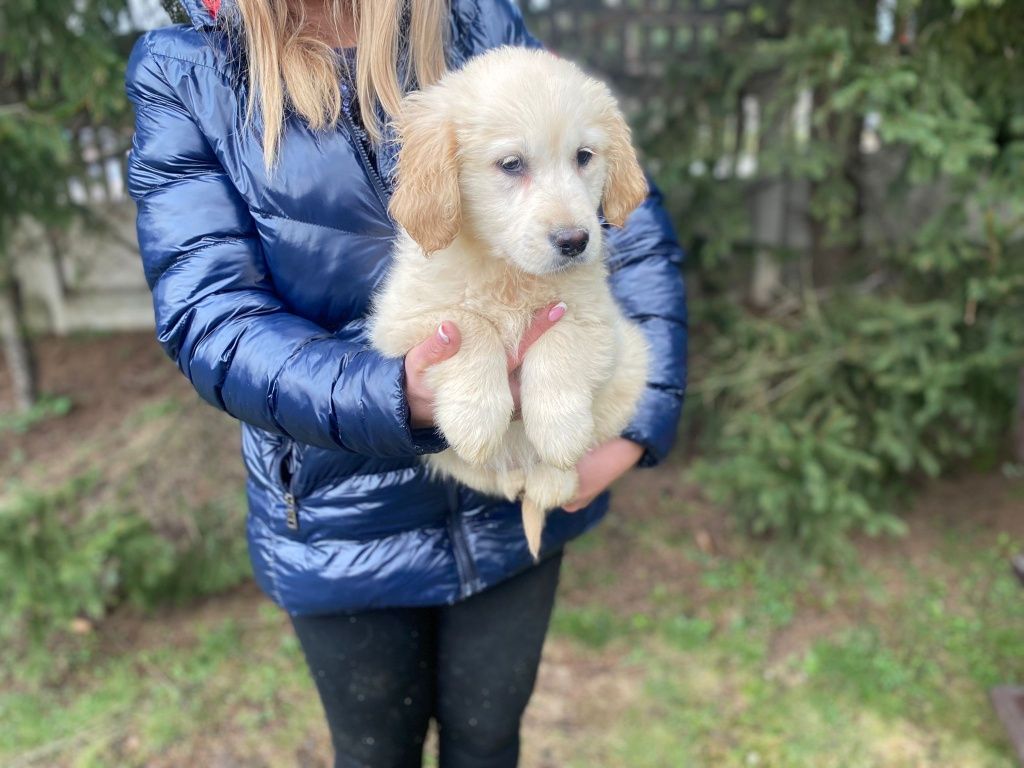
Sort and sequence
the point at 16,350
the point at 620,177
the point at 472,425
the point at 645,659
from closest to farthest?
the point at 472,425, the point at 620,177, the point at 645,659, the point at 16,350

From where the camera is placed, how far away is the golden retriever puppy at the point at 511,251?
5.37ft

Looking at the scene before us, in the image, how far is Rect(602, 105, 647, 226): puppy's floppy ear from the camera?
186cm

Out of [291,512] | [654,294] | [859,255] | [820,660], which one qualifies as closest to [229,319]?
[291,512]

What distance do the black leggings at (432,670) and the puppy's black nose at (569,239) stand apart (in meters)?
0.98

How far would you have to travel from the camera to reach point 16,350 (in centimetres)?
548

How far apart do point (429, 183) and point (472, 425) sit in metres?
0.50

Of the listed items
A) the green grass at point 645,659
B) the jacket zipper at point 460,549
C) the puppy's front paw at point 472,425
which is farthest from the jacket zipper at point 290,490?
the green grass at point 645,659

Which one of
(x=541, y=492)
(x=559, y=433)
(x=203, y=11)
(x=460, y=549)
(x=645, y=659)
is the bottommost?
(x=645, y=659)

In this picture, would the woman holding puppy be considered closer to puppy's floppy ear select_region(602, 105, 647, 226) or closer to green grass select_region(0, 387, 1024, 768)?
puppy's floppy ear select_region(602, 105, 647, 226)

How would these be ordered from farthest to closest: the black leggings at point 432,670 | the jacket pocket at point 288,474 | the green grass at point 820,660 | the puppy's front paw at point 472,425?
the green grass at point 820,660 < the black leggings at point 432,670 < the jacket pocket at point 288,474 < the puppy's front paw at point 472,425

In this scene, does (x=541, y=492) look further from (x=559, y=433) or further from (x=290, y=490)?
(x=290, y=490)

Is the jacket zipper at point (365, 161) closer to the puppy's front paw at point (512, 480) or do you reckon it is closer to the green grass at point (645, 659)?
the puppy's front paw at point (512, 480)

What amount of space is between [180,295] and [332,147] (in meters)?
0.46

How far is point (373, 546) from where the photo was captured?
2.00 meters
